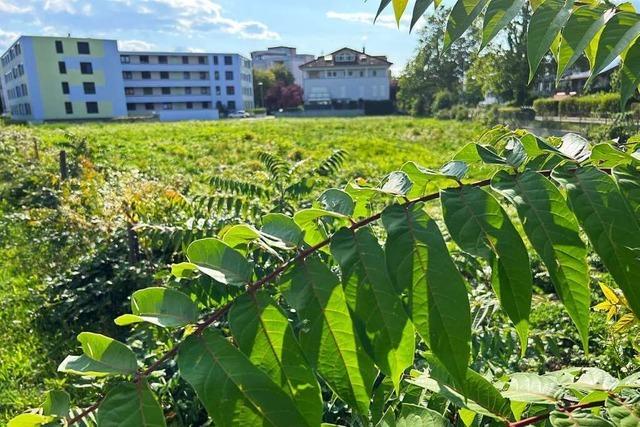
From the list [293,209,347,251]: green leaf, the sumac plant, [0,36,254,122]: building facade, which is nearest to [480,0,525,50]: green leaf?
the sumac plant

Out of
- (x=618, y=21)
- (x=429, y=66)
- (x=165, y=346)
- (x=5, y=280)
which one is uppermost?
(x=429, y=66)

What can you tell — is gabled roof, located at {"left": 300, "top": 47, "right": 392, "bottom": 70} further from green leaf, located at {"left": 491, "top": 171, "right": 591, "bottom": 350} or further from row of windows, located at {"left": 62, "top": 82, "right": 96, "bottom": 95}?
green leaf, located at {"left": 491, "top": 171, "right": 591, "bottom": 350}

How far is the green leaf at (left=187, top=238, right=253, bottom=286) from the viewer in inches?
33.9

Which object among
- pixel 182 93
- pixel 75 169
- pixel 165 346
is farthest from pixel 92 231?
pixel 182 93

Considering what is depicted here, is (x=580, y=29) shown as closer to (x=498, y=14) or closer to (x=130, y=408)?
(x=498, y=14)

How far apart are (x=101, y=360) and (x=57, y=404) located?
13 cm

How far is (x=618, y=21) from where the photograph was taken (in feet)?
3.10

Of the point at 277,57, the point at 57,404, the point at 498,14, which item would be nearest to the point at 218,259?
the point at 57,404

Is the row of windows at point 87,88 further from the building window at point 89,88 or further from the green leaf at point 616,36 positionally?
the green leaf at point 616,36

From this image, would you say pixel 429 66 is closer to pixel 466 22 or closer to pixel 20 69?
pixel 20 69

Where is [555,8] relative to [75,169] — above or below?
above

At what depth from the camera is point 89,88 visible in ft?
205

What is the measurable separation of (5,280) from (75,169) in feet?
15.3

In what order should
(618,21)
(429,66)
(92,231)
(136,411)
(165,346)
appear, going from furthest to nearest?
(429,66)
(92,231)
(165,346)
(618,21)
(136,411)
